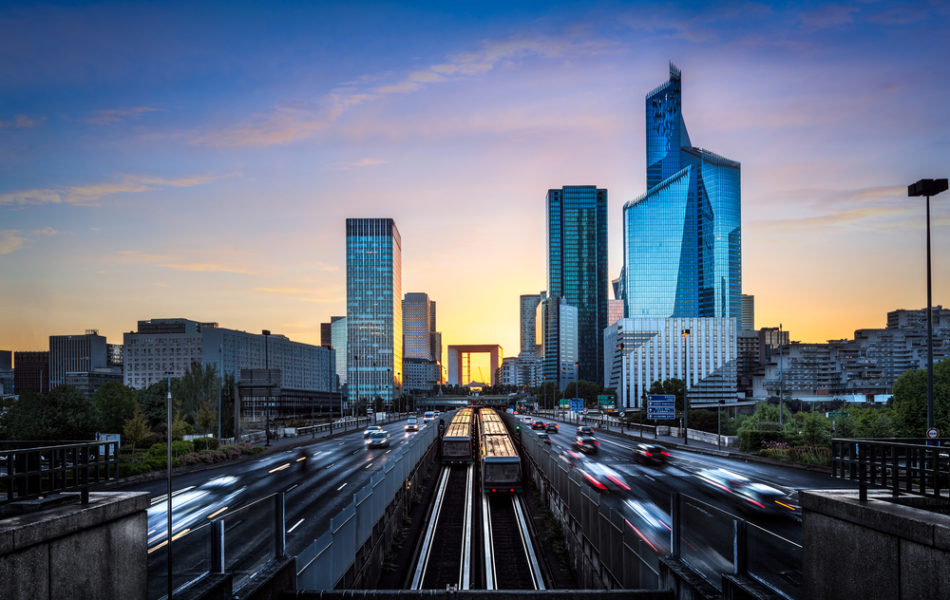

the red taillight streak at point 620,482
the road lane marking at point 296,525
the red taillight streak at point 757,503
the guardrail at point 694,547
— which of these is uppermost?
the guardrail at point 694,547

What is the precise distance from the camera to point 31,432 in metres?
47.4

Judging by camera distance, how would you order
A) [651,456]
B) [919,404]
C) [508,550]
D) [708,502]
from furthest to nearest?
[919,404], [651,456], [708,502], [508,550]

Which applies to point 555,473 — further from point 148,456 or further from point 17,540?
point 148,456

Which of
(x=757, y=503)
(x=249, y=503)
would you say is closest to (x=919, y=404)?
(x=757, y=503)

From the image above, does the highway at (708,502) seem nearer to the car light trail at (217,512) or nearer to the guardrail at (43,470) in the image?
the guardrail at (43,470)

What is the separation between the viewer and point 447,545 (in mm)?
28203

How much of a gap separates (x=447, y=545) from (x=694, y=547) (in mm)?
18154

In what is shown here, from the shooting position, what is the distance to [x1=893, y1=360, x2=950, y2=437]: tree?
52.5 m

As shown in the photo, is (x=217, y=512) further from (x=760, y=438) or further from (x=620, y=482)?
(x=760, y=438)

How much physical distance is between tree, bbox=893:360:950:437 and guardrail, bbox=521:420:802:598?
146 ft

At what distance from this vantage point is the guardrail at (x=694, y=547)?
966 centimetres

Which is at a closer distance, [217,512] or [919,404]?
[217,512]

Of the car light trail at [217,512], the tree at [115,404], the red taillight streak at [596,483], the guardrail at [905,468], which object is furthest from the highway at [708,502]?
the tree at [115,404]

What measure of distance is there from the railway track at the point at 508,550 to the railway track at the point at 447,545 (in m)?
0.92
